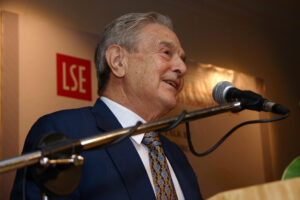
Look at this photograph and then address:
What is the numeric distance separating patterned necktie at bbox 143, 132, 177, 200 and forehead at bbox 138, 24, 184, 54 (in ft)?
1.35

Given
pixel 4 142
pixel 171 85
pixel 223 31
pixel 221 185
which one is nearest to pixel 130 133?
pixel 171 85

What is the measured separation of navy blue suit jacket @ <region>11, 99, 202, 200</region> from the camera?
1538 millimetres

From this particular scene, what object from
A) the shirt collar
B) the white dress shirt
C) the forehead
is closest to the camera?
the white dress shirt

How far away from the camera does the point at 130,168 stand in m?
1.65

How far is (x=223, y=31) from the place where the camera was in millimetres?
3727

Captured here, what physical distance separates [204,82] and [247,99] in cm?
209

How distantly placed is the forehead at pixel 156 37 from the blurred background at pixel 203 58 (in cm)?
73

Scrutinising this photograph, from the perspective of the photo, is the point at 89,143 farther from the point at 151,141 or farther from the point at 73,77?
the point at 73,77

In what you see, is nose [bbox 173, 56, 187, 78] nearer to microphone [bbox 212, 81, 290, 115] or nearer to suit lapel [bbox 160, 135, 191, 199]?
suit lapel [bbox 160, 135, 191, 199]

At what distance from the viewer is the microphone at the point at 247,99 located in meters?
1.29

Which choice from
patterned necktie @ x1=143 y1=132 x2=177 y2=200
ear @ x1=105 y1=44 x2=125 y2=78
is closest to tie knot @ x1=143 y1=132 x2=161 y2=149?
patterned necktie @ x1=143 y1=132 x2=177 y2=200

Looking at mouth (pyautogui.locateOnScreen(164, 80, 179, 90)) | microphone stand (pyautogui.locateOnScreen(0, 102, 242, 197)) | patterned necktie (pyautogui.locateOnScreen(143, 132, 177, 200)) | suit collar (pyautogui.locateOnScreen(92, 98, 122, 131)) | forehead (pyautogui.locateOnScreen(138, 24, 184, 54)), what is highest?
forehead (pyautogui.locateOnScreen(138, 24, 184, 54))

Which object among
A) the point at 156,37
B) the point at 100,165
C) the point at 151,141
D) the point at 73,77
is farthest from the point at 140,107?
the point at 73,77

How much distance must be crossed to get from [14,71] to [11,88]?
0.30 feet
